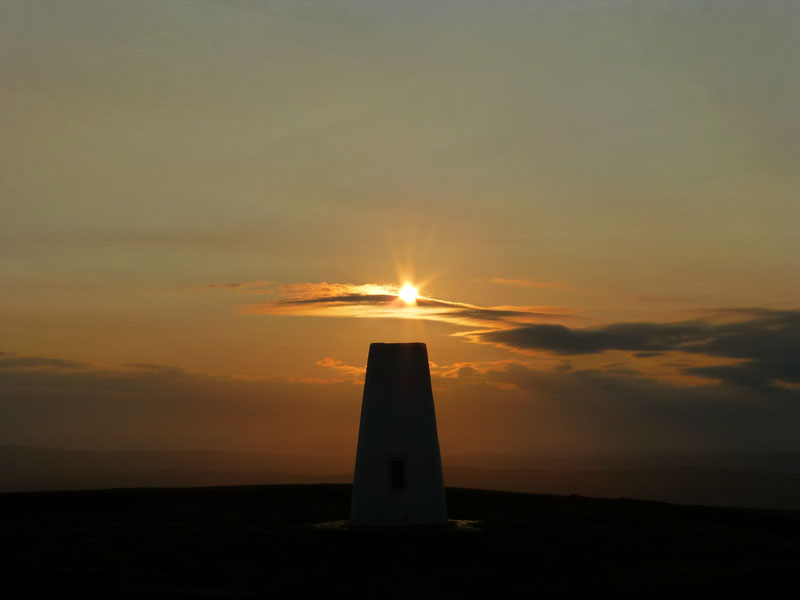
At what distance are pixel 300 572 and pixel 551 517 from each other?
9024 millimetres

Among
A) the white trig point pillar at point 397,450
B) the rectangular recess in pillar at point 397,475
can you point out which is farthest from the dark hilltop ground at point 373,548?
the rectangular recess in pillar at point 397,475

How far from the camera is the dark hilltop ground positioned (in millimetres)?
15820

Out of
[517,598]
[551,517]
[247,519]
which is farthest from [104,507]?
[517,598]

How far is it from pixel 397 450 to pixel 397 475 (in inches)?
23.1

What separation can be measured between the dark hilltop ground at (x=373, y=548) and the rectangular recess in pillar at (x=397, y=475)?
39.6 inches

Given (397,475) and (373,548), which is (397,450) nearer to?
(397,475)

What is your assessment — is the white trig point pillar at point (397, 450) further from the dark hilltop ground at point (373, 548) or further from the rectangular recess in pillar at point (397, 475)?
the dark hilltop ground at point (373, 548)

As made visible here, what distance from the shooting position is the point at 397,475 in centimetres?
2077

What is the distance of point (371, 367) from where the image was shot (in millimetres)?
21438

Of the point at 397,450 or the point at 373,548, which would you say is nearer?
the point at 373,548

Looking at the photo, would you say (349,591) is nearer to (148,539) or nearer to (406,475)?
(406,475)

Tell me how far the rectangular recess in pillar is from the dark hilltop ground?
1.01 m

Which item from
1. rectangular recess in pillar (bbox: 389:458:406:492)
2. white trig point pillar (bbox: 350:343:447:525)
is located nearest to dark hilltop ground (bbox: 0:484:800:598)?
white trig point pillar (bbox: 350:343:447:525)

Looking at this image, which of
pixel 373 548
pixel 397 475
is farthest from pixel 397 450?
pixel 373 548
